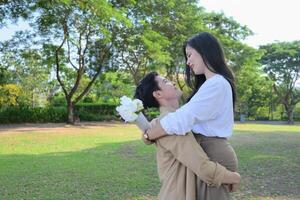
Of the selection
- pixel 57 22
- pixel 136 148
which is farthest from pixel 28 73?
pixel 136 148

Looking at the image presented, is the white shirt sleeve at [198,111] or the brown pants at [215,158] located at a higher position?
the white shirt sleeve at [198,111]

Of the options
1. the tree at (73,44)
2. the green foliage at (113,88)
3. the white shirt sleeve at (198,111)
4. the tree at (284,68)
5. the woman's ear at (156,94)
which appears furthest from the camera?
the tree at (284,68)

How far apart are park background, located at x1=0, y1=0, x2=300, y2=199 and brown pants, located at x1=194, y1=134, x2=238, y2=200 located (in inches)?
32.2

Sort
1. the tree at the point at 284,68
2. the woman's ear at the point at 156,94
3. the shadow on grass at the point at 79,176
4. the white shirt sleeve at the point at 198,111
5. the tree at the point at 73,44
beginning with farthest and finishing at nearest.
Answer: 1. the tree at the point at 284,68
2. the tree at the point at 73,44
3. the shadow on grass at the point at 79,176
4. the woman's ear at the point at 156,94
5. the white shirt sleeve at the point at 198,111

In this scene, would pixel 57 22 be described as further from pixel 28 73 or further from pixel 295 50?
pixel 295 50

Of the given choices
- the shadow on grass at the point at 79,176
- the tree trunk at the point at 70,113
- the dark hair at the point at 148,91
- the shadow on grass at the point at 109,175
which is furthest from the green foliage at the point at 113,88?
the dark hair at the point at 148,91

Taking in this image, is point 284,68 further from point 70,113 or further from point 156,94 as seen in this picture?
point 156,94

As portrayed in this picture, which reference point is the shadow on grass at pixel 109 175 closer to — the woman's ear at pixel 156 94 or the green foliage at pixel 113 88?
the woman's ear at pixel 156 94

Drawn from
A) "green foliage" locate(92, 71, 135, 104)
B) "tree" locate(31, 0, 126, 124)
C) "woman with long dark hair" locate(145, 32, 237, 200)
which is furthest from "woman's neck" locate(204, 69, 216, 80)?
"green foliage" locate(92, 71, 135, 104)

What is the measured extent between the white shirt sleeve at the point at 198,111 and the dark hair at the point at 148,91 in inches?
10.8

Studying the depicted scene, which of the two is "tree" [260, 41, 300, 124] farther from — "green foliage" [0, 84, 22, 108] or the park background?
"green foliage" [0, 84, 22, 108]

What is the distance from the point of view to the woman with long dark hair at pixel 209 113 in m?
1.96

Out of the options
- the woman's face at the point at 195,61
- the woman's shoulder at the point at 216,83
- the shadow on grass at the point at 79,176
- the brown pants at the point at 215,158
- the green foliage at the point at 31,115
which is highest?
the woman's face at the point at 195,61

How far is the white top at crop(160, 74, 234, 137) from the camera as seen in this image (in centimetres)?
194
